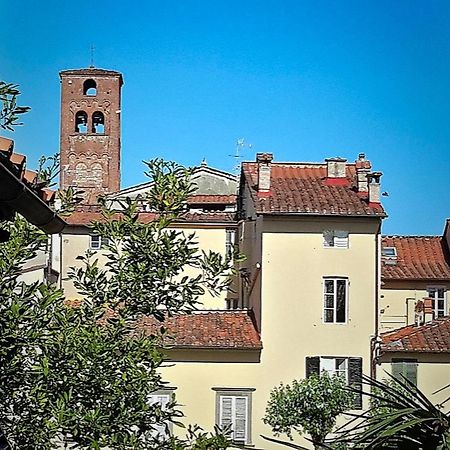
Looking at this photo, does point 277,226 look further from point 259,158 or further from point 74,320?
point 74,320

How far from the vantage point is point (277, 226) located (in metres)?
28.3

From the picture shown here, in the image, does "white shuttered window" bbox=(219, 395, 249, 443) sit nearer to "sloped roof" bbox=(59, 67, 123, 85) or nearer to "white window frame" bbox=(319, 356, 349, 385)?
"white window frame" bbox=(319, 356, 349, 385)

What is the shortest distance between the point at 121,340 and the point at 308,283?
74.8 ft

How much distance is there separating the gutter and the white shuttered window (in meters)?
23.1

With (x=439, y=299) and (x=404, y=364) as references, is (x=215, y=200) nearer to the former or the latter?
(x=439, y=299)

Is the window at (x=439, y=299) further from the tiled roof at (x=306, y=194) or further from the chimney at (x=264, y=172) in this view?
the chimney at (x=264, y=172)

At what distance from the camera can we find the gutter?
3.71 metres

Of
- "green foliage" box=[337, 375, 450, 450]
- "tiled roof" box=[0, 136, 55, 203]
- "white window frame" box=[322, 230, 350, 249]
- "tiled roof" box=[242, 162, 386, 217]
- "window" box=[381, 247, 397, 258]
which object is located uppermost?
"tiled roof" box=[242, 162, 386, 217]

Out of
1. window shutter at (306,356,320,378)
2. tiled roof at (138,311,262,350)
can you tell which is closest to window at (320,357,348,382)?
window shutter at (306,356,320,378)

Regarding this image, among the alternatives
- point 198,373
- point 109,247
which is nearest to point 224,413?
point 198,373

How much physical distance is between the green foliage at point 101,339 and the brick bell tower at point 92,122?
53021 mm

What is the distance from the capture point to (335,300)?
28172mm

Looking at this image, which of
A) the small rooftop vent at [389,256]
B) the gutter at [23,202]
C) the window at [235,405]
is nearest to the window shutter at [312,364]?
the window at [235,405]

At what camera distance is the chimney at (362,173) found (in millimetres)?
29703
